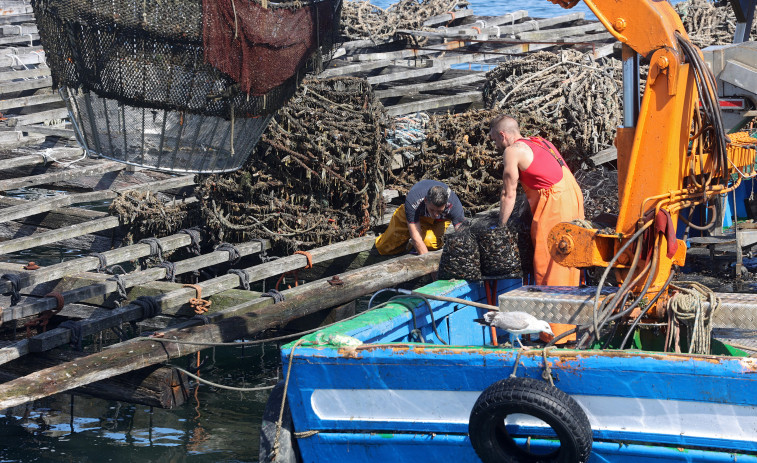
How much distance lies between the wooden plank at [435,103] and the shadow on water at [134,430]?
17.2ft

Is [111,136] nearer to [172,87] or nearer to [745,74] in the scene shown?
[172,87]

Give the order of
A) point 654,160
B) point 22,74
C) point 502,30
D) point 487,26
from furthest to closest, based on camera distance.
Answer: point 487,26
point 502,30
point 22,74
point 654,160

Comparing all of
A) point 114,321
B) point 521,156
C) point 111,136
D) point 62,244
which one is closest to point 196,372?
point 114,321

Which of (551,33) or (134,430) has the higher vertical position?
(551,33)

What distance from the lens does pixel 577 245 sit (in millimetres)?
5340

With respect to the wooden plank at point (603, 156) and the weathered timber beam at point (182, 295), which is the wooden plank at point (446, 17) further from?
the weathered timber beam at point (182, 295)

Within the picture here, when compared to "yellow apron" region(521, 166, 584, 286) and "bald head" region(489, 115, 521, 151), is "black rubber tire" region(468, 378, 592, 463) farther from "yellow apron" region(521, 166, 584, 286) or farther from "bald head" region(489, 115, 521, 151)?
"bald head" region(489, 115, 521, 151)

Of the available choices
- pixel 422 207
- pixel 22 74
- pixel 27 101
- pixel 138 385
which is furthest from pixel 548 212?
pixel 22 74

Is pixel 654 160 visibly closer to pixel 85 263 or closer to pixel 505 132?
pixel 505 132

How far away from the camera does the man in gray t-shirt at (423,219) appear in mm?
8023

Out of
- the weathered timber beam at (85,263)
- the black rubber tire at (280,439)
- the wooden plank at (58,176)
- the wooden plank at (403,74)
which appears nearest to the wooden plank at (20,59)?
the wooden plank at (58,176)

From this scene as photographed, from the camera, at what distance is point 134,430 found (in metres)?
6.78

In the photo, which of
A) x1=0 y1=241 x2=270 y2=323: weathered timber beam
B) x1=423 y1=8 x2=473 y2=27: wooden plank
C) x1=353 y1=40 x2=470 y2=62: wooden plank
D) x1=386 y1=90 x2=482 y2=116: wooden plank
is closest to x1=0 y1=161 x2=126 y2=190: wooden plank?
x1=0 y1=241 x2=270 y2=323: weathered timber beam

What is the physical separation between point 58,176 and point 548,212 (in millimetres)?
5706
